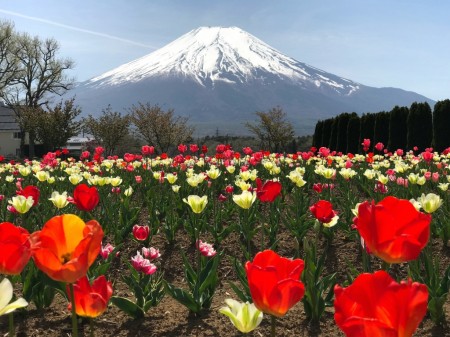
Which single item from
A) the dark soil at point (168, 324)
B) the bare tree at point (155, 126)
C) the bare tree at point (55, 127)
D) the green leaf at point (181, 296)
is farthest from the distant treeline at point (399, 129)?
the green leaf at point (181, 296)

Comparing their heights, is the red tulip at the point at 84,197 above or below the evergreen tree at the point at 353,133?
below

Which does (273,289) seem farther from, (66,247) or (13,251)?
(13,251)

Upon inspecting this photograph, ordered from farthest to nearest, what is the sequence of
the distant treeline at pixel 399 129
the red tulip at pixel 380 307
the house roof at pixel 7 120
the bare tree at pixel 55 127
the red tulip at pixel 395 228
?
the house roof at pixel 7 120
the bare tree at pixel 55 127
the distant treeline at pixel 399 129
the red tulip at pixel 395 228
the red tulip at pixel 380 307

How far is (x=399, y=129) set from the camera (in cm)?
2139

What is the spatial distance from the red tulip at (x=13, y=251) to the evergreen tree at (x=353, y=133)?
79.9ft

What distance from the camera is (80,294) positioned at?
4.96 ft

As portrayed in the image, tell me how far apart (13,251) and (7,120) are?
59.0m

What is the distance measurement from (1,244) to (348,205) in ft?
13.3

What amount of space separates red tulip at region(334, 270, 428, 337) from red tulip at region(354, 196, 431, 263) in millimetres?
365

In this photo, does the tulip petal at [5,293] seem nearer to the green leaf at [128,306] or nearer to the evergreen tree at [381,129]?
the green leaf at [128,306]

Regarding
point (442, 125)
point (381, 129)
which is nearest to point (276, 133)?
point (381, 129)

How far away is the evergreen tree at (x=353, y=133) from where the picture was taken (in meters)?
24.6

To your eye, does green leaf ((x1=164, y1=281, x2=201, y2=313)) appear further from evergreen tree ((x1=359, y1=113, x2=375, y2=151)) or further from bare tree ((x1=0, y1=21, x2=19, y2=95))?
bare tree ((x1=0, y1=21, x2=19, y2=95))

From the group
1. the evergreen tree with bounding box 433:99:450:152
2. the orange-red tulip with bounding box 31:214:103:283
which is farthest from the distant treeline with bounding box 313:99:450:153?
the orange-red tulip with bounding box 31:214:103:283
